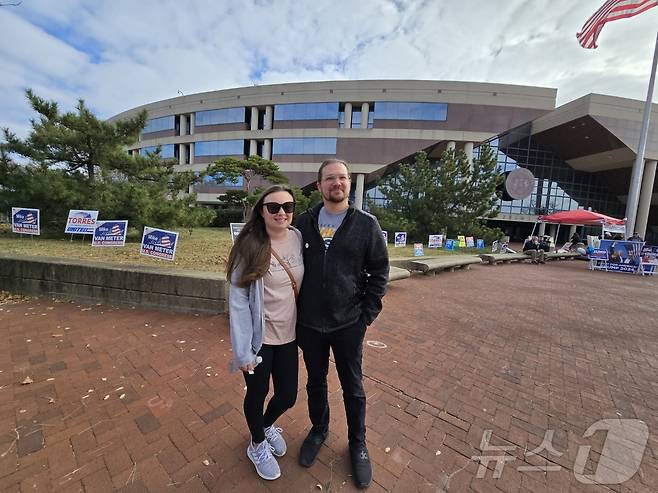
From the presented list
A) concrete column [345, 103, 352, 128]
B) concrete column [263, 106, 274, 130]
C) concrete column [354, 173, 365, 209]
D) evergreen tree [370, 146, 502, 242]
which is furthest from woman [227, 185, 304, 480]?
concrete column [263, 106, 274, 130]

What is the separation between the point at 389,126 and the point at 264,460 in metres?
30.3

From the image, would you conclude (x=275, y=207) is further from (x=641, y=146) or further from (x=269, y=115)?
(x=269, y=115)

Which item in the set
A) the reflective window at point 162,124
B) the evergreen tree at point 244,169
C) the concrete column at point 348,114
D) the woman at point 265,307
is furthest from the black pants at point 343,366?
the reflective window at point 162,124

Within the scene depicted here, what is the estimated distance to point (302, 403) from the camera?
2369mm

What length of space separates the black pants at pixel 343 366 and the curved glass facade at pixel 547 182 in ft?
124

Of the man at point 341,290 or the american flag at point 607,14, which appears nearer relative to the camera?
the man at point 341,290

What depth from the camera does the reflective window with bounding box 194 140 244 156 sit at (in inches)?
1254

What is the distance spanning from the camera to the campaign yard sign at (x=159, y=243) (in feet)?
17.4

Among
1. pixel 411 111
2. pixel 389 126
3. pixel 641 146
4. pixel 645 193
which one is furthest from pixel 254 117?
pixel 645 193

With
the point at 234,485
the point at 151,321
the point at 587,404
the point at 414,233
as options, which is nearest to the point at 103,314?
the point at 151,321

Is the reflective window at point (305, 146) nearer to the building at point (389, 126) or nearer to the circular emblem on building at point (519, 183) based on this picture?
the building at point (389, 126)

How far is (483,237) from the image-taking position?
17078 mm

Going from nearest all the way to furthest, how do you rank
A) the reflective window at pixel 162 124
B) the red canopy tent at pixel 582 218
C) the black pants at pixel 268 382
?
the black pants at pixel 268 382 < the red canopy tent at pixel 582 218 < the reflective window at pixel 162 124

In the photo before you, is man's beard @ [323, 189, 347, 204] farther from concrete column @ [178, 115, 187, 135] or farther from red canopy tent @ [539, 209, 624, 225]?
concrete column @ [178, 115, 187, 135]
